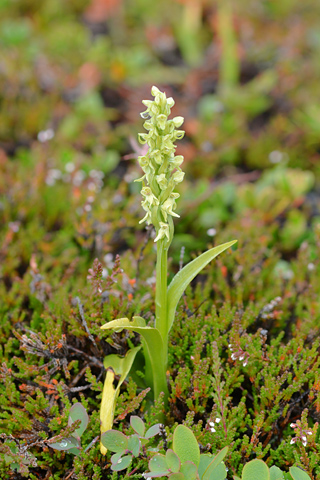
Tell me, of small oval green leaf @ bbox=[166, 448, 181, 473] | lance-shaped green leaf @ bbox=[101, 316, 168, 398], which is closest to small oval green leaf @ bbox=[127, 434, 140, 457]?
small oval green leaf @ bbox=[166, 448, 181, 473]

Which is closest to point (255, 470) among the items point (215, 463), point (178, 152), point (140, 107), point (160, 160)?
point (215, 463)

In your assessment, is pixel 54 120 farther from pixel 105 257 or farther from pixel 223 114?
pixel 105 257

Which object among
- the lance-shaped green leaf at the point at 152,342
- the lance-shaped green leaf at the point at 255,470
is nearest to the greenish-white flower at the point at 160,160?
the lance-shaped green leaf at the point at 152,342

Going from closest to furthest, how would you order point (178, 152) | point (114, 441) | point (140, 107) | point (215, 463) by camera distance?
point (215, 463), point (114, 441), point (178, 152), point (140, 107)

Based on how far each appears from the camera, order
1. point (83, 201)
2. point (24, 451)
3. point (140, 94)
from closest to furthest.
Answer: point (24, 451) < point (83, 201) < point (140, 94)

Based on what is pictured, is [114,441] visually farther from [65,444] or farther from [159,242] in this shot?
[159,242]

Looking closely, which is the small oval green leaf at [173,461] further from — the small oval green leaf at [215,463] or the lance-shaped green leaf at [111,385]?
the lance-shaped green leaf at [111,385]

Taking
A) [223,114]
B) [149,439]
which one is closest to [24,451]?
[149,439]
